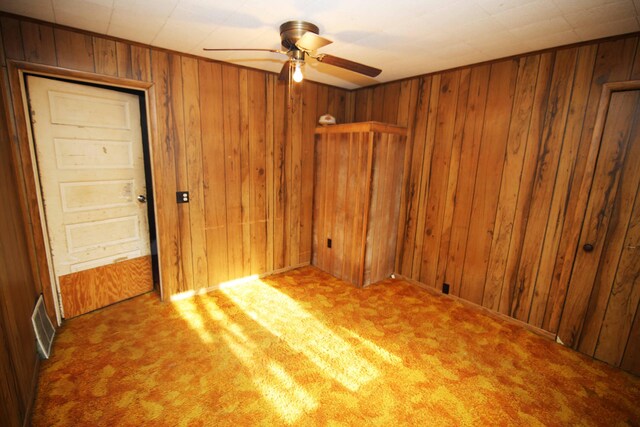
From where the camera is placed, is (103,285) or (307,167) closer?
Result: (103,285)

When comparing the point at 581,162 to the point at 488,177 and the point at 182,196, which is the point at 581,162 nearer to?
the point at 488,177

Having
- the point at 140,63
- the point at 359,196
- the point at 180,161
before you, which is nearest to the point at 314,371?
the point at 359,196

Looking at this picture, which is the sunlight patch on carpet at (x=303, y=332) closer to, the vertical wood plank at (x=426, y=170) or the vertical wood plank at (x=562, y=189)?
the vertical wood plank at (x=426, y=170)

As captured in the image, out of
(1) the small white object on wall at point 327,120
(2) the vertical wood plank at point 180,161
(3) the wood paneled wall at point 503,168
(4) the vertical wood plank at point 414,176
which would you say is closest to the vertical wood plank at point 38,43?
(2) the vertical wood plank at point 180,161

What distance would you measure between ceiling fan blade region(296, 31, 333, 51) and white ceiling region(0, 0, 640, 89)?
21 centimetres

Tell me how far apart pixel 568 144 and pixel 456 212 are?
3.42 feet

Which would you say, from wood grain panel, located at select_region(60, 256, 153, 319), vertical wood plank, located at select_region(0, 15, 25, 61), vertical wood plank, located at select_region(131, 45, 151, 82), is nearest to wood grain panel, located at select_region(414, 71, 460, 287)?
vertical wood plank, located at select_region(131, 45, 151, 82)

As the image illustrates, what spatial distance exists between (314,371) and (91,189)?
239 centimetres

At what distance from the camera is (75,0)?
173 cm

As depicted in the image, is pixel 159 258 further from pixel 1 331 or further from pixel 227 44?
pixel 227 44

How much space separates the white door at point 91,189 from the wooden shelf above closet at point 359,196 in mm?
1975

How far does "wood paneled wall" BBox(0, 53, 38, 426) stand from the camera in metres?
1.41

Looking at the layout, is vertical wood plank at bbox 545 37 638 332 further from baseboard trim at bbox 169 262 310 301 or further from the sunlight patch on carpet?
baseboard trim at bbox 169 262 310 301

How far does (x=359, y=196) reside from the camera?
10.4 ft
